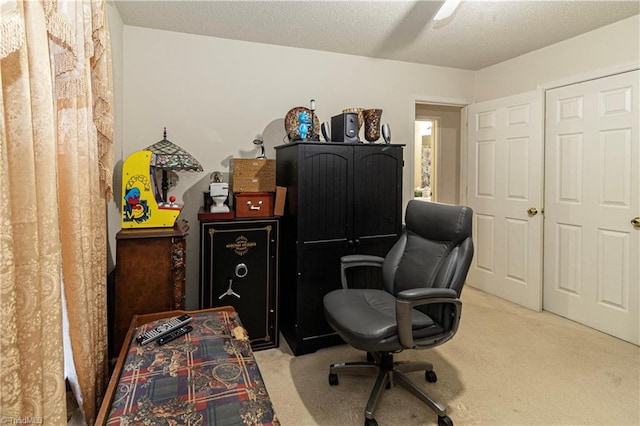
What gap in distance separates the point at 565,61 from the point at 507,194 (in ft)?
4.19

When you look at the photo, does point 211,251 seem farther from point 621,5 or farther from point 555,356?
point 621,5

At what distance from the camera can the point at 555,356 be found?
262 cm

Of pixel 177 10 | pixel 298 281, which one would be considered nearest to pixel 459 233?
pixel 298 281

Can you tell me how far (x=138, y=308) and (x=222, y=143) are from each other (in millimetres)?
1507

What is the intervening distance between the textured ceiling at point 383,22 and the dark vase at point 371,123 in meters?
0.63

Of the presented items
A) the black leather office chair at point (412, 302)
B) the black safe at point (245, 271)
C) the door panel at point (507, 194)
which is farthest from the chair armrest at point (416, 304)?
the door panel at point (507, 194)

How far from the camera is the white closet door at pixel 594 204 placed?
2.80 meters

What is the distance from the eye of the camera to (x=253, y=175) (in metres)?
2.75

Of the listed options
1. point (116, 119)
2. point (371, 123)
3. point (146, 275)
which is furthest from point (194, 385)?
point (371, 123)

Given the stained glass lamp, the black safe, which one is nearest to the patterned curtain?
the stained glass lamp

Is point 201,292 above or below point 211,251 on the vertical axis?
below

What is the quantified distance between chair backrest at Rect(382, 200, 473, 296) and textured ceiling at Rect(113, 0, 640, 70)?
4.67 ft

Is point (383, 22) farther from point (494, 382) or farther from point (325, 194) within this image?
point (494, 382)

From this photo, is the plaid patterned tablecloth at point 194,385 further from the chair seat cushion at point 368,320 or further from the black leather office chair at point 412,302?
the black leather office chair at point 412,302
